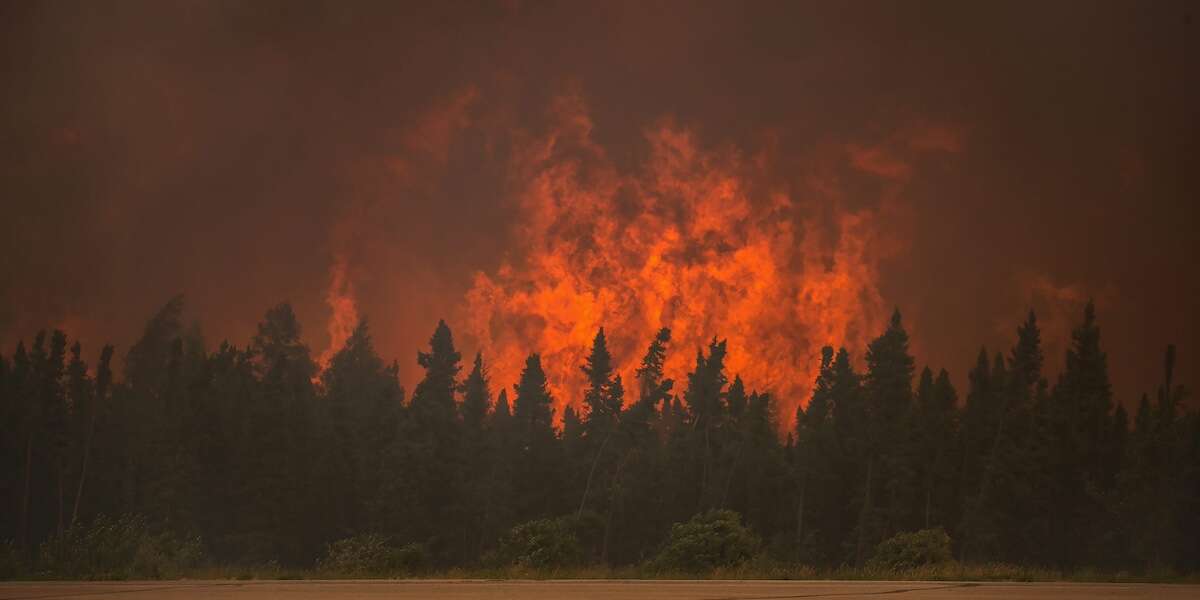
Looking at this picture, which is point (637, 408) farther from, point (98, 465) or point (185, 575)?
point (185, 575)

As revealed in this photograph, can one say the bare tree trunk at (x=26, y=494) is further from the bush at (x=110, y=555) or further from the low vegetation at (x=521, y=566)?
the bush at (x=110, y=555)

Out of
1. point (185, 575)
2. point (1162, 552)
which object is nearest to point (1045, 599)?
point (185, 575)

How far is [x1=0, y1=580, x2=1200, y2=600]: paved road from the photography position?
793 inches

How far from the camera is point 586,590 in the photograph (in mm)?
21484

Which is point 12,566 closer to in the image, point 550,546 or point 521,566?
point 521,566

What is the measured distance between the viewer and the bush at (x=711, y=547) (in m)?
33.4

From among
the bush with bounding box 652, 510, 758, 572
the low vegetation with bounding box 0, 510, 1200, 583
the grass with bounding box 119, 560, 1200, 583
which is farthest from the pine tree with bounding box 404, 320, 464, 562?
the grass with bounding box 119, 560, 1200, 583

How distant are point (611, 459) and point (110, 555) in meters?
72.7

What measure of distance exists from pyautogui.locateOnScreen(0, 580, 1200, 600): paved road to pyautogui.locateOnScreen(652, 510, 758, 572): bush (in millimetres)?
9122

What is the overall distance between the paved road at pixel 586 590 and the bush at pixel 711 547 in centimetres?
912

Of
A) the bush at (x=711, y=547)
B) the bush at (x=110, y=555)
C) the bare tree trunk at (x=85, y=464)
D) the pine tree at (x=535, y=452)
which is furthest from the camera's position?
the bare tree trunk at (x=85, y=464)

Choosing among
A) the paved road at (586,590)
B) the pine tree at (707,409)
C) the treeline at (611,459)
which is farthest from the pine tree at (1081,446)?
the paved road at (586,590)

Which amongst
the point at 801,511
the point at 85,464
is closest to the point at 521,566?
the point at 801,511

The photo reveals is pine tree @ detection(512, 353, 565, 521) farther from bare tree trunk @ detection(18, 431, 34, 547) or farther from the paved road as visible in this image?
the paved road
